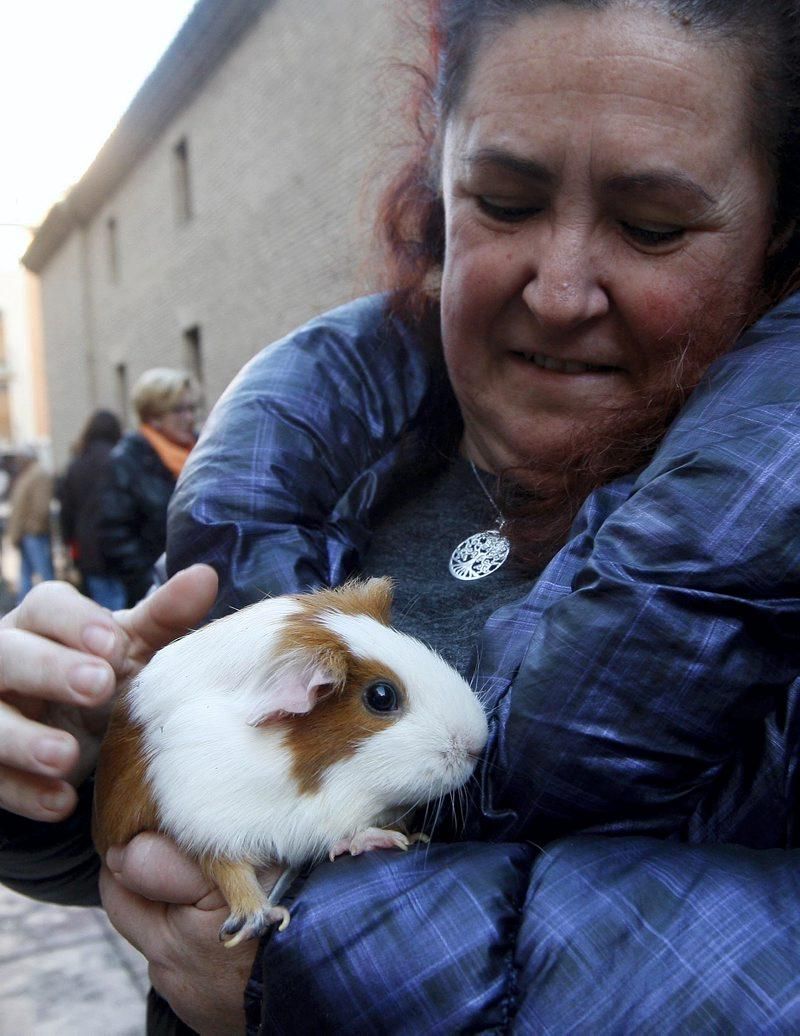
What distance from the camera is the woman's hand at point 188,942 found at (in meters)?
1.08

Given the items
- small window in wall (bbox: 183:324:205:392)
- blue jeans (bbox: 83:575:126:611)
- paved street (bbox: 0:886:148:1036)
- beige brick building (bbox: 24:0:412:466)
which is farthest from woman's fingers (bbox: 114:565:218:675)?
small window in wall (bbox: 183:324:205:392)

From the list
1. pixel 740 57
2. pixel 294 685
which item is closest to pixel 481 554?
pixel 294 685

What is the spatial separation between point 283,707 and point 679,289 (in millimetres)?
762

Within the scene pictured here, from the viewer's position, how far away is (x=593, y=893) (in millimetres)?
831

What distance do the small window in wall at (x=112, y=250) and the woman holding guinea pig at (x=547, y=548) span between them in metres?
18.3

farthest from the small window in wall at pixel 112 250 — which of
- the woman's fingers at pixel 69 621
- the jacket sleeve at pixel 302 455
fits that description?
the woman's fingers at pixel 69 621

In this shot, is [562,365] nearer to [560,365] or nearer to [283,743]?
[560,365]

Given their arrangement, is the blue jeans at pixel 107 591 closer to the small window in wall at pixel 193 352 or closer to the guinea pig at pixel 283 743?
the guinea pig at pixel 283 743

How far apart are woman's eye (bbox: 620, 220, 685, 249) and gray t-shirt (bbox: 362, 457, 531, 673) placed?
0.45 metres

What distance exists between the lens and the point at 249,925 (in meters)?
0.98

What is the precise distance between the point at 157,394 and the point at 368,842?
14.4 feet

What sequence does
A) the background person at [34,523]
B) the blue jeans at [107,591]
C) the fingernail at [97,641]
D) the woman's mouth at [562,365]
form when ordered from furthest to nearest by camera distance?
the background person at [34,523], the blue jeans at [107,591], the woman's mouth at [562,365], the fingernail at [97,641]

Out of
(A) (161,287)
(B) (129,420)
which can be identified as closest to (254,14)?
(A) (161,287)

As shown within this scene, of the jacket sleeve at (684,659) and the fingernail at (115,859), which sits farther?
the fingernail at (115,859)
